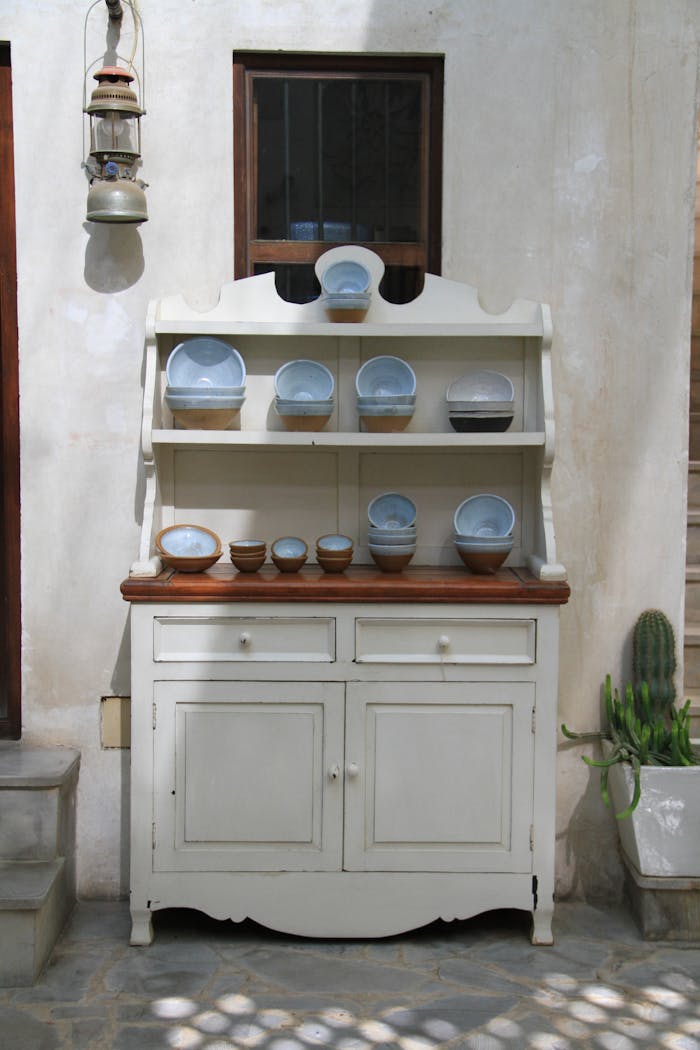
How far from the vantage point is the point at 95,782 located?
386cm

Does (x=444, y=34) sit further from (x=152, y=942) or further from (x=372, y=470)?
(x=152, y=942)

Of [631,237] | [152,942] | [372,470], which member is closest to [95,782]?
[152,942]

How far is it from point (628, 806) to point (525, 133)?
A: 82.2 inches

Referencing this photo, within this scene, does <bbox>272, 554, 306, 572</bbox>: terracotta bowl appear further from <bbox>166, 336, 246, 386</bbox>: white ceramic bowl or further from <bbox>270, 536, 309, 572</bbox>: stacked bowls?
<bbox>166, 336, 246, 386</bbox>: white ceramic bowl

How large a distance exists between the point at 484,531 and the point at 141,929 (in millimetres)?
1563

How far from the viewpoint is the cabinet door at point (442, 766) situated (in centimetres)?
346

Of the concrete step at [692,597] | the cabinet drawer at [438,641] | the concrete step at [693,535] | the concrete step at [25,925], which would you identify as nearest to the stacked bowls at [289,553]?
the cabinet drawer at [438,641]

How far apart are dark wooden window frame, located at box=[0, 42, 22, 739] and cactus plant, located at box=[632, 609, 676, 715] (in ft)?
6.55

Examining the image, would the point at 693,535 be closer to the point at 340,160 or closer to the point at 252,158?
the point at 340,160

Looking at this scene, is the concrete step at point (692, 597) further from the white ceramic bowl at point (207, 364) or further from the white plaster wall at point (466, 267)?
the white ceramic bowl at point (207, 364)

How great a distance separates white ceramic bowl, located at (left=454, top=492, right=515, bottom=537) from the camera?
370 cm

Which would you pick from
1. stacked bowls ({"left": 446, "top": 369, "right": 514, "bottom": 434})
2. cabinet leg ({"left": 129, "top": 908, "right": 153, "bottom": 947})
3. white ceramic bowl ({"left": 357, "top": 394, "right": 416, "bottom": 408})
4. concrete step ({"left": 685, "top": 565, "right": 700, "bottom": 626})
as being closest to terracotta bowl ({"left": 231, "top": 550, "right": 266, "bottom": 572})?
white ceramic bowl ({"left": 357, "top": 394, "right": 416, "bottom": 408})

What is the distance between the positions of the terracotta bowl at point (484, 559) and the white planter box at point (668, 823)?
0.75m

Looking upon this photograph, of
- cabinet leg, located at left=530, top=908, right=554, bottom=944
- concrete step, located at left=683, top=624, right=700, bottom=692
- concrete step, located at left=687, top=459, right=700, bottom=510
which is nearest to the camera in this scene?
cabinet leg, located at left=530, top=908, right=554, bottom=944
